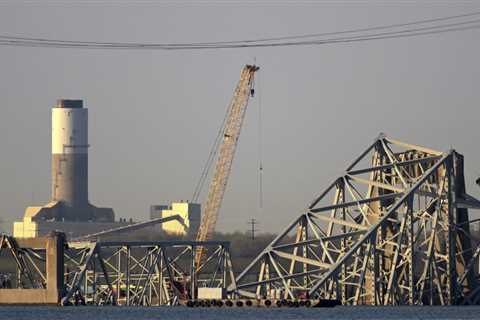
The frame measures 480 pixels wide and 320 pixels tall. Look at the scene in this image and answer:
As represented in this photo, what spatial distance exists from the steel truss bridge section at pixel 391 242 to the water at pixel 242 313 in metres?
2.70

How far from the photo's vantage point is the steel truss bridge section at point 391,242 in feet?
491

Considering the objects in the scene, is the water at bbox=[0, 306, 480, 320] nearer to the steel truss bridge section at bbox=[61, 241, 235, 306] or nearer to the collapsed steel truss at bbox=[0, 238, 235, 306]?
the collapsed steel truss at bbox=[0, 238, 235, 306]

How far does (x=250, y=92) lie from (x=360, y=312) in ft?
203

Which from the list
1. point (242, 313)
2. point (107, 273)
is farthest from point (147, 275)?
point (242, 313)

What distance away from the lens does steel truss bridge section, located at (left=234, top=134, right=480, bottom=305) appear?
491ft

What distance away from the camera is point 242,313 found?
138750mm

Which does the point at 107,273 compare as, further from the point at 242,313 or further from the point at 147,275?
the point at 242,313

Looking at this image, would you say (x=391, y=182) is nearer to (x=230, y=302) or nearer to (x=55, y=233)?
(x=230, y=302)

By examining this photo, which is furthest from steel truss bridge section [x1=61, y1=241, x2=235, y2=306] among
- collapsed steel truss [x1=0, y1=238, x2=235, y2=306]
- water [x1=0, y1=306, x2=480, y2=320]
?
water [x1=0, y1=306, x2=480, y2=320]

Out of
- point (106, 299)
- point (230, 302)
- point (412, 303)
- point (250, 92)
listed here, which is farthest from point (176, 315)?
point (250, 92)

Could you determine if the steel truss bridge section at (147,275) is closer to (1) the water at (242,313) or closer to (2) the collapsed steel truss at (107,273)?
(2) the collapsed steel truss at (107,273)

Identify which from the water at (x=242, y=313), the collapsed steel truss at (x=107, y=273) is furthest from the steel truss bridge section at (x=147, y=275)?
the water at (x=242, y=313)

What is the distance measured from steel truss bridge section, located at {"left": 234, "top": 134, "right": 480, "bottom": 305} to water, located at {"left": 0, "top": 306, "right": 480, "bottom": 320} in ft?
8.85

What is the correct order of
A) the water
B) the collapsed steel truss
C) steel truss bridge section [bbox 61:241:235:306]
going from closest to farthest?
the water < the collapsed steel truss < steel truss bridge section [bbox 61:241:235:306]
